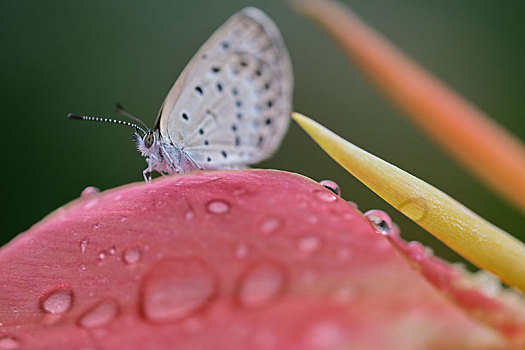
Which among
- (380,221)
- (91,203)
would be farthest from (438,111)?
(91,203)

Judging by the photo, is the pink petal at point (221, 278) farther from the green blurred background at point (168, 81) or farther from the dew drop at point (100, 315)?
the green blurred background at point (168, 81)

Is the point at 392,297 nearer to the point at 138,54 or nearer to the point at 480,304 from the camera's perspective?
the point at 480,304

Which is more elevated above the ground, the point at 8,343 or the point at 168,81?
the point at 8,343

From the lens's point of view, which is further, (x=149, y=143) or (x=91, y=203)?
(x=149, y=143)

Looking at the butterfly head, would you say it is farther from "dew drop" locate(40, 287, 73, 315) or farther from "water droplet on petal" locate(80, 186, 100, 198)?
"dew drop" locate(40, 287, 73, 315)

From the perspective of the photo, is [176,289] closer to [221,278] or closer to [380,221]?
[221,278]

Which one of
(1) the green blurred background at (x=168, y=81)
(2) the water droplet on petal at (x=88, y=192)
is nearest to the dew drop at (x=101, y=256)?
(2) the water droplet on petal at (x=88, y=192)

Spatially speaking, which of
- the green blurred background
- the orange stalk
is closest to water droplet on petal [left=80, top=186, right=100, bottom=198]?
the orange stalk

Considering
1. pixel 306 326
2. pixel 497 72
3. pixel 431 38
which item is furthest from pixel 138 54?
pixel 306 326
